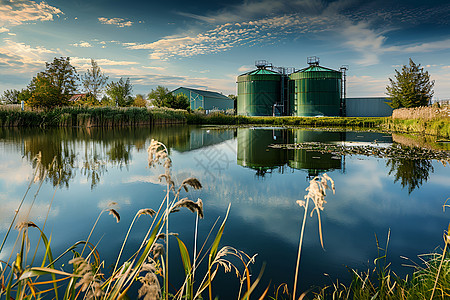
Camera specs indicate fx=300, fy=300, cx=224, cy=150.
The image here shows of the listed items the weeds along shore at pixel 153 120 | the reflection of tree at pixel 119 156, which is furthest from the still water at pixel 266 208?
the weeds along shore at pixel 153 120

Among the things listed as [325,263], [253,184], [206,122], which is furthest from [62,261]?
[206,122]

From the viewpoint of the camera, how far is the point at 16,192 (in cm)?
474

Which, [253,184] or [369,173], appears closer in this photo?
[253,184]

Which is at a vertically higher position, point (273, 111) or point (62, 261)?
point (273, 111)

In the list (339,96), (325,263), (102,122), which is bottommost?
(325,263)

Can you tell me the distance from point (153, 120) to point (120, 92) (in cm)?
1557

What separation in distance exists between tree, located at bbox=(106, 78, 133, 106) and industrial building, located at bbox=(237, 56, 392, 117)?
588 inches

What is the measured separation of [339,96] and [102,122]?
27.0 m

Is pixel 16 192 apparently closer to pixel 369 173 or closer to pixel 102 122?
pixel 369 173

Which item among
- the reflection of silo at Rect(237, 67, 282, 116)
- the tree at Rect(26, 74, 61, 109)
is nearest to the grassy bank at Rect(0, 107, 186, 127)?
the tree at Rect(26, 74, 61, 109)

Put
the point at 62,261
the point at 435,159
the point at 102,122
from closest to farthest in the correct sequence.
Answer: the point at 62,261
the point at 435,159
the point at 102,122

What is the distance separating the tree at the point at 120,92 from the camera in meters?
39.4

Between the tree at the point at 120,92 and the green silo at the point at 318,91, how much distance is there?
21.9 meters

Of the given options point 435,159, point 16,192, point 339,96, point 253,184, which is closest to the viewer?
point 16,192
